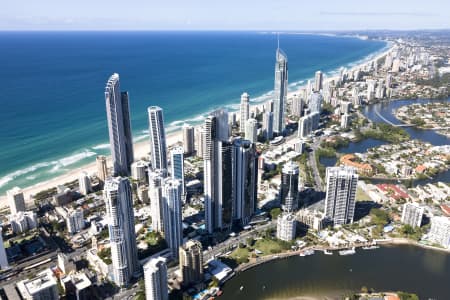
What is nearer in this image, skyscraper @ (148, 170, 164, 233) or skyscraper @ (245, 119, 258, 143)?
skyscraper @ (148, 170, 164, 233)

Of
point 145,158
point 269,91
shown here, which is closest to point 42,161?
point 145,158

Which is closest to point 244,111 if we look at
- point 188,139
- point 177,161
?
point 188,139

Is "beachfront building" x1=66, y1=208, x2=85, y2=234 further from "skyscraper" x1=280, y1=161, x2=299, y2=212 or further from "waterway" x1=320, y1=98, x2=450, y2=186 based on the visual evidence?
"waterway" x1=320, y1=98, x2=450, y2=186

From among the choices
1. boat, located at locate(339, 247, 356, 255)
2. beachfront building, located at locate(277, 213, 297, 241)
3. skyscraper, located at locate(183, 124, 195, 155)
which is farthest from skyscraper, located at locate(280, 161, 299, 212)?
skyscraper, located at locate(183, 124, 195, 155)

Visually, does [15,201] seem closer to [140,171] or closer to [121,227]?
[140,171]

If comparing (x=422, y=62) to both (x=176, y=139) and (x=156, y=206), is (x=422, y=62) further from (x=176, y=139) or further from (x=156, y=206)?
(x=156, y=206)

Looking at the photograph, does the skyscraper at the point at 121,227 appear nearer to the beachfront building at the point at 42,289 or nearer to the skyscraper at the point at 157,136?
the beachfront building at the point at 42,289
